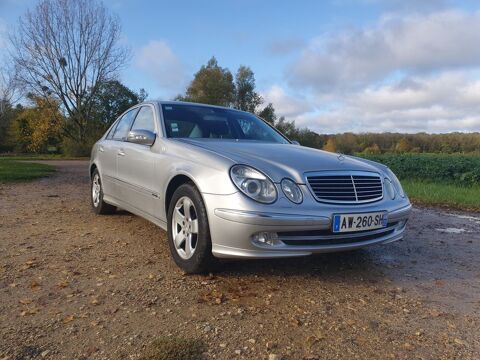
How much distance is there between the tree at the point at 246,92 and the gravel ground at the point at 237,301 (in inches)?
1711

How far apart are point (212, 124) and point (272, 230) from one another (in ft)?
6.46

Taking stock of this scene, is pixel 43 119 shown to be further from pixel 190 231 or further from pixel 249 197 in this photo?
pixel 249 197

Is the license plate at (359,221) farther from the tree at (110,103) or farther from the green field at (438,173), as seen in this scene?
the tree at (110,103)

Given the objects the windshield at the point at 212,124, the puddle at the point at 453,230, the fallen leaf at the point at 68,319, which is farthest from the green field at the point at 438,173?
the fallen leaf at the point at 68,319

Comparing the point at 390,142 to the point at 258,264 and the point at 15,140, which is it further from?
the point at 258,264

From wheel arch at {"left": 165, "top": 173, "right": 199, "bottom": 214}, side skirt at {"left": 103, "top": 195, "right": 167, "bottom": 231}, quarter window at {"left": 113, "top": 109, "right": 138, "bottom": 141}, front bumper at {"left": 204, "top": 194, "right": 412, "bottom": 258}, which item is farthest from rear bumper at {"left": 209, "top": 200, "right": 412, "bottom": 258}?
quarter window at {"left": 113, "top": 109, "right": 138, "bottom": 141}

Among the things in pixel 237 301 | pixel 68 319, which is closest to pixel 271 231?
pixel 237 301

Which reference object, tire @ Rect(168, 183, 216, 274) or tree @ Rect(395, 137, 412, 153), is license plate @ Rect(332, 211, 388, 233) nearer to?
tire @ Rect(168, 183, 216, 274)

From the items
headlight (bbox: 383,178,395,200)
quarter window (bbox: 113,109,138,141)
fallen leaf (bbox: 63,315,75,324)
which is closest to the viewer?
fallen leaf (bbox: 63,315,75,324)

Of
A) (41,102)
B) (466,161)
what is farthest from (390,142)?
(41,102)

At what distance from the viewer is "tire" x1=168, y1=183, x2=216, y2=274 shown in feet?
10.1

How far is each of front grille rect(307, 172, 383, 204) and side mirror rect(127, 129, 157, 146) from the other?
5.63ft

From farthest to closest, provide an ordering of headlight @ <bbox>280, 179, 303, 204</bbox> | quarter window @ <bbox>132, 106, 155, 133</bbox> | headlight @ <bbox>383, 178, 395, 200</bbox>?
quarter window @ <bbox>132, 106, 155, 133</bbox>, headlight @ <bbox>383, 178, 395, 200</bbox>, headlight @ <bbox>280, 179, 303, 204</bbox>

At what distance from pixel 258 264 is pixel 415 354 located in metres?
1.66
